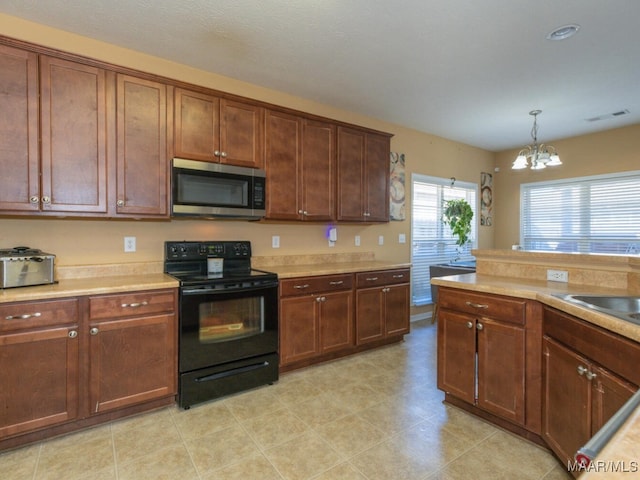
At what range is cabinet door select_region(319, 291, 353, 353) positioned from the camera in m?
3.13

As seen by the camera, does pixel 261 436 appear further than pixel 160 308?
No

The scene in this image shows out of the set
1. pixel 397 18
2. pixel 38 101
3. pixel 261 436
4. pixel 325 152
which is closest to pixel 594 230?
pixel 325 152

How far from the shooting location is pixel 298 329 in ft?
9.77

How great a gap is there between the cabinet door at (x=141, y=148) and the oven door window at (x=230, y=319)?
804 mm

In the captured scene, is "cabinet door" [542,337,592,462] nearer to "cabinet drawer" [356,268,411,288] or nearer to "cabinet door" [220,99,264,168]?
"cabinet drawer" [356,268,411,288]

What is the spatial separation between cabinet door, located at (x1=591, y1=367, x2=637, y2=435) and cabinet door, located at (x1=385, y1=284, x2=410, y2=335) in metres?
2.17

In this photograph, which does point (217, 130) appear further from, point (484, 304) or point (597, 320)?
point (597, 320)

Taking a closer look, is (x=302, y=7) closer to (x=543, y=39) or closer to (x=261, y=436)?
(x=543, y=39)

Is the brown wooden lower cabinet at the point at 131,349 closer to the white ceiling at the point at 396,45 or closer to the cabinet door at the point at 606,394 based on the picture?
the white ceiling at the point at 396,45

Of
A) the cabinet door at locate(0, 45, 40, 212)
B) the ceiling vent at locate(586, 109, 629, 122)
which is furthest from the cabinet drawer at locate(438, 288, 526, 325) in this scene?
the ceiling vent at locate(586, 109, 629, 122)

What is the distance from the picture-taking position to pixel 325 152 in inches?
135

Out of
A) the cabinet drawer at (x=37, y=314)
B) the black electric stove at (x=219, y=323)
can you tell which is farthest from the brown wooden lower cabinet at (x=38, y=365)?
the black electric stove at (x=219, y=323)

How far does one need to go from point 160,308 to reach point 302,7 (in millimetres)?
2151

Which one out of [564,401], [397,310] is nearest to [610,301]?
[564,401]
